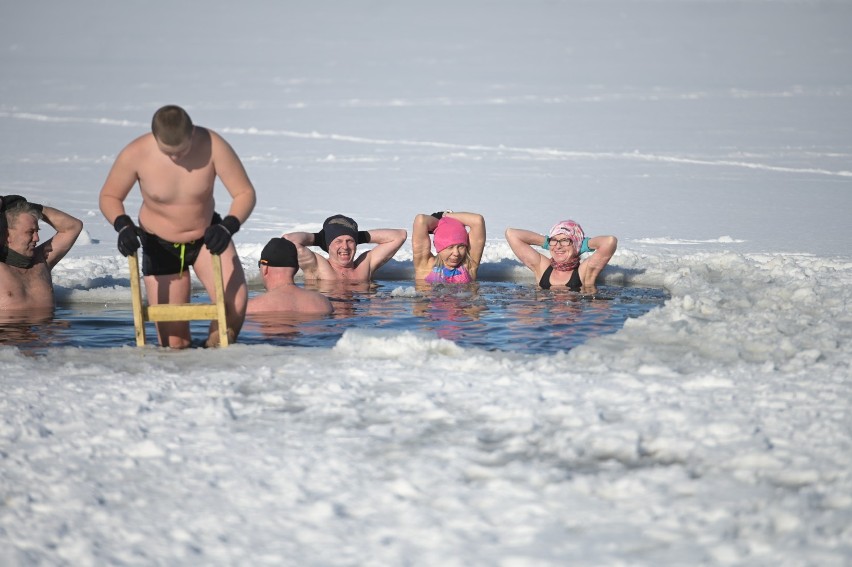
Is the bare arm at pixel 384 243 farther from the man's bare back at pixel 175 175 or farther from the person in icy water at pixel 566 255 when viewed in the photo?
the man's bare back at pixel 175 175

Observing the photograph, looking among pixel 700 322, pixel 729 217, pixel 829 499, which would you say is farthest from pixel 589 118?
pixel 829 499

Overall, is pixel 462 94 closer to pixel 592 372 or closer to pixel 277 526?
pixel 592 372

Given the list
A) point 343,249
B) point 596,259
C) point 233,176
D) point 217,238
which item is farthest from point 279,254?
point 596,259

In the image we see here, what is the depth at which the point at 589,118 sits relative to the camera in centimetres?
2033

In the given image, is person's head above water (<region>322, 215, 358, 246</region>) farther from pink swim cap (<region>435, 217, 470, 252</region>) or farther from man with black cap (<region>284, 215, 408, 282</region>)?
pink swim cap (<region>435, 217, 470, 252</region>)

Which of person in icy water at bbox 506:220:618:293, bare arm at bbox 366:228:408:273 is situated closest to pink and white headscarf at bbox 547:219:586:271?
person in icy water at bbox 506:220:618:293

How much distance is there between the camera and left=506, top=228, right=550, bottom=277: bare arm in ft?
28.1

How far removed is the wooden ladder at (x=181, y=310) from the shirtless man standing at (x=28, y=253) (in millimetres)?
2069

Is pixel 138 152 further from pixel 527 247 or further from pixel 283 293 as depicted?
pixel 527 247

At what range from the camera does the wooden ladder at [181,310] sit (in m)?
5.20

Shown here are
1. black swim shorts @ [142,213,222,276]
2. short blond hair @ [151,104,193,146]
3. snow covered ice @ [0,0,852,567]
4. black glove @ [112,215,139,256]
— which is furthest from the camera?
black swim shorts @ [142,213,222,276]

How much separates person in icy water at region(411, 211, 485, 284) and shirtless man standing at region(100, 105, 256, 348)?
3.16 metres

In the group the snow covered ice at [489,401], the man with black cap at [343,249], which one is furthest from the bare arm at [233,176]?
the man with black cap at [343,249]

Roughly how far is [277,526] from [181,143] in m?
2.42
